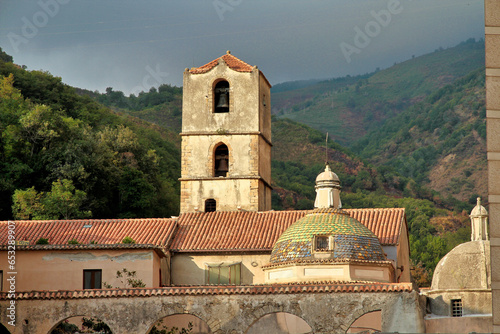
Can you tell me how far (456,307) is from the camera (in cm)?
3619

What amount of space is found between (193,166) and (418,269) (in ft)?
81.8

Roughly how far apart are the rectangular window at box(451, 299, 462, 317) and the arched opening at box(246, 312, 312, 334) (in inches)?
223

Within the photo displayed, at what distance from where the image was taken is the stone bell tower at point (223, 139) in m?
46.7

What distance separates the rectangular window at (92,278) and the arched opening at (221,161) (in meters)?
9.97

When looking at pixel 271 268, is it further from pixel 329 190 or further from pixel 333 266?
pixel 329 190

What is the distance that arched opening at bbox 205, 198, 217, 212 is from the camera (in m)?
46.7

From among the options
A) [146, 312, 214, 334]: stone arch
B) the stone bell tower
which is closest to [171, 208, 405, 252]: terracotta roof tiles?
the stone bell tower

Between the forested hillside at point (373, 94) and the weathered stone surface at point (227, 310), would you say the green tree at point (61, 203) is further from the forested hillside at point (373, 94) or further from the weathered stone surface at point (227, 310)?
the forested hillside at point (373, 94)

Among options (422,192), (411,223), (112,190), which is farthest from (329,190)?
(422,192)

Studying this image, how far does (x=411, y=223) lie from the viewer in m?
84.2

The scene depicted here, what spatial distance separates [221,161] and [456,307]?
15.8 m

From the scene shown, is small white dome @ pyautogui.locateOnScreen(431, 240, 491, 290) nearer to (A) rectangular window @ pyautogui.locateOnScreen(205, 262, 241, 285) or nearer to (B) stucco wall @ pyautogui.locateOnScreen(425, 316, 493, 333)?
(B) stucco wall @ pyautogui.locateOnScreen(425, 316, 493, 333)

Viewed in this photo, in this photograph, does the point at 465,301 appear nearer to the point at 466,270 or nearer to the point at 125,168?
the point at 466,270

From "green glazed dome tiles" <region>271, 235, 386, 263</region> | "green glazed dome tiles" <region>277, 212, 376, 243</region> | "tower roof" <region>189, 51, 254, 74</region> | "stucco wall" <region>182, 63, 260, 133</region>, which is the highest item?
"tower roof" <region>189, 51, 254, 74</region>
